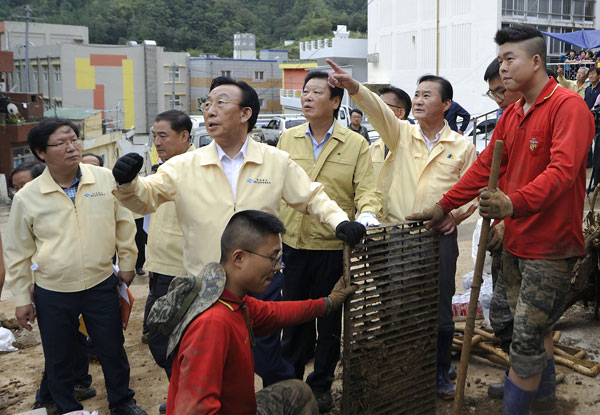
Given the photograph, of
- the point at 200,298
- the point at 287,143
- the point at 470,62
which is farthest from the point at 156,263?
the point at 470,62

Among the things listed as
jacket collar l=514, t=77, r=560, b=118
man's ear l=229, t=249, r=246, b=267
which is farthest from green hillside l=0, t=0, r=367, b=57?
man's ear l=229, t=249, r=246, b=267

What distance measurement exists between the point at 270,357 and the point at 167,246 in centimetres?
104

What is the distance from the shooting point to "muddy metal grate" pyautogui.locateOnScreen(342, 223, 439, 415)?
311 centimetres

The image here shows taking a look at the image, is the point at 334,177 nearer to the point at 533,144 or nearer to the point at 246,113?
the point at 246,113

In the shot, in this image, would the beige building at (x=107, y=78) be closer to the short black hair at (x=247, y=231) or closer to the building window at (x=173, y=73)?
the building window at (x=173, y=73)

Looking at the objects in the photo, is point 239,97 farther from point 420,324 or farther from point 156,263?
point 420,324

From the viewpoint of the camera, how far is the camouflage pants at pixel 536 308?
291 centimetres

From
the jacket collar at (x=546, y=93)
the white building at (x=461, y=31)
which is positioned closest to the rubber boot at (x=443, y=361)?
the jacket collar at (x=546, y=93)

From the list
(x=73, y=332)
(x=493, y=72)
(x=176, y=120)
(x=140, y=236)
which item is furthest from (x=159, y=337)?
(x=140, y=236)

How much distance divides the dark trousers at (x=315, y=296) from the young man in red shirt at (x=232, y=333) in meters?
0.92

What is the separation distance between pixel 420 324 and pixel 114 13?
264 ft

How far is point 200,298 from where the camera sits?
240 centimetres

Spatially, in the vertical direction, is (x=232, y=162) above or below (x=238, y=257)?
above

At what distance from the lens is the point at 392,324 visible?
3.24 m
